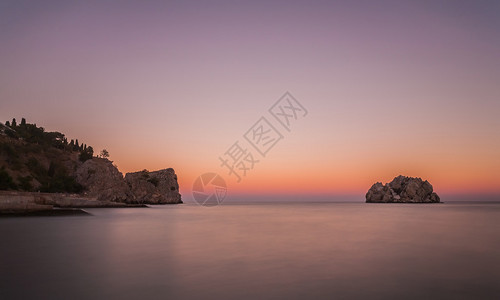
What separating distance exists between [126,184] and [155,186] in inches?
1076

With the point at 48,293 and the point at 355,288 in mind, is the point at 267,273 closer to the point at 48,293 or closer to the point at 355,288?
the point at 355,288

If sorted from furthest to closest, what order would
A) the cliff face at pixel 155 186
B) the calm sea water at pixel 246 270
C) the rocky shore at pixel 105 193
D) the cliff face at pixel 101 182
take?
the cliff face at pixel 155 186, the cliff face at pixel 101 182, the rocky shore at pixel 105 193, the calm sea water at pixel 246 270

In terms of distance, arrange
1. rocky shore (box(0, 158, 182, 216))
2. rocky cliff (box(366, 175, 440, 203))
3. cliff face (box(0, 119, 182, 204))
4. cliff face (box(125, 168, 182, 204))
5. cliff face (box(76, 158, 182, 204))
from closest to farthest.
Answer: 1. rocky shore (box(0, 158, 182, 216))
2. cliff face (box(0, 119, 182, 204))
3. cliff face (box(76, 158, 182, 204))
4. cliff face (box(125, 168, 182, 204))
5. rocky cliff (box(366, 175, 440, 203))

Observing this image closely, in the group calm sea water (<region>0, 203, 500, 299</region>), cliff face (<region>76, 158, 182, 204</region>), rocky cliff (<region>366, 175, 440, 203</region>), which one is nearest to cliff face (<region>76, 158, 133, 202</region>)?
cliff face (<region>76, 158, 182, 204</region>)

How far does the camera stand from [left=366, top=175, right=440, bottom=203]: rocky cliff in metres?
174

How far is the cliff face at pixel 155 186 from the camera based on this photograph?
5935 inches

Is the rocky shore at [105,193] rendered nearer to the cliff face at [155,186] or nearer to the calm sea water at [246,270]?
the cliff face at [155,186]

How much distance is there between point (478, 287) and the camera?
37.5 feet

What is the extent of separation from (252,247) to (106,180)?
12984 centimetres

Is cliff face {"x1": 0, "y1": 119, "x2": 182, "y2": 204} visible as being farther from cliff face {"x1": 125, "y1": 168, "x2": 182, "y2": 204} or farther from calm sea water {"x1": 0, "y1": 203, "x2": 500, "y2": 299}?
calm sea water {"x1": 0, "y1": 203, "x2": 500, "y2": 299}

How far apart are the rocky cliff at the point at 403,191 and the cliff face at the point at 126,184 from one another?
119 m

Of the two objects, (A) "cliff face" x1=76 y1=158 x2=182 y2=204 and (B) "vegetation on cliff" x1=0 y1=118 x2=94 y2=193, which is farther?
(A) "cliff face" x1=76 y1=158 x2=182 y2=204

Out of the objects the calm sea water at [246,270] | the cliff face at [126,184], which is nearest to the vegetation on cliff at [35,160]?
the cliff face at [126,184]

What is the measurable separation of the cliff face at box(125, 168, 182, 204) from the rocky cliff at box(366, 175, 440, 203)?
390 ft
